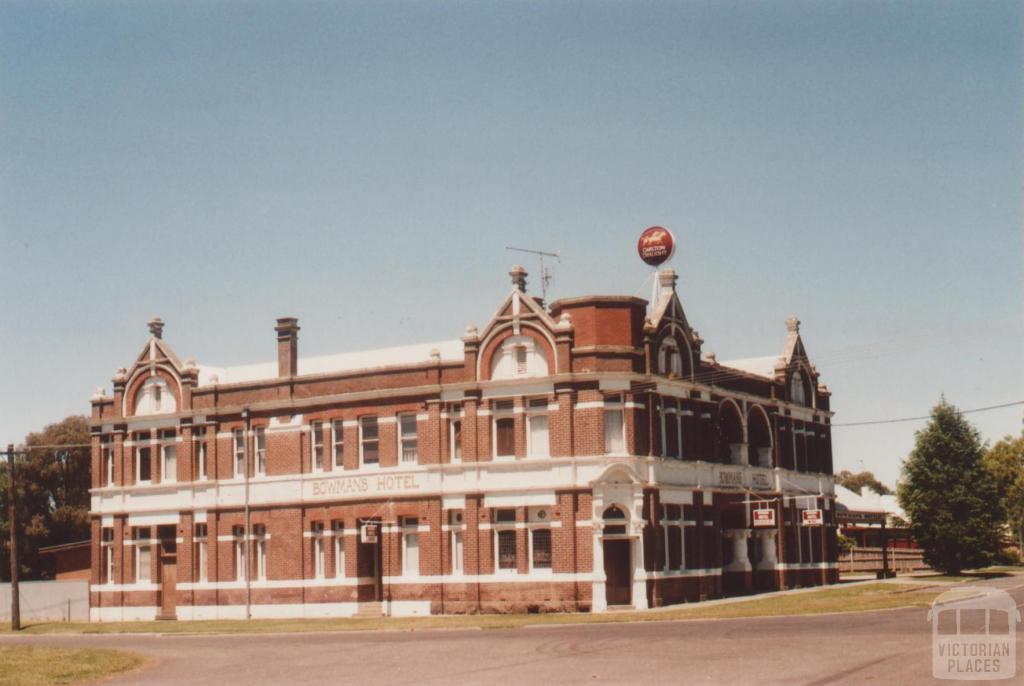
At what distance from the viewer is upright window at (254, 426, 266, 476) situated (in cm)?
5119

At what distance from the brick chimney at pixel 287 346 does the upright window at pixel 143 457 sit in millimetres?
6978

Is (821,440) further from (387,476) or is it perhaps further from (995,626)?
(995,626)

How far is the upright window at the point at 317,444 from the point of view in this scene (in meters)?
49.8

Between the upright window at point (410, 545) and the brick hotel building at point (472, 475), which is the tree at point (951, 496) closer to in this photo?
the brick hotel building at point (472, 475)

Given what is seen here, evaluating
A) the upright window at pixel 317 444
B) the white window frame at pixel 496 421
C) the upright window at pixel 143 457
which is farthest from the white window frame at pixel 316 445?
the upright window at pixel 143 457

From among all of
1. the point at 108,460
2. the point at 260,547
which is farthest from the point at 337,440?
the point at 108,460

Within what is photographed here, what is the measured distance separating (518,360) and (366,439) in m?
7.51

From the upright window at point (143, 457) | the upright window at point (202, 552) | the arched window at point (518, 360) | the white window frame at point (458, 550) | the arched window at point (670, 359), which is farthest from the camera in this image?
the upright window at point (143, 457)

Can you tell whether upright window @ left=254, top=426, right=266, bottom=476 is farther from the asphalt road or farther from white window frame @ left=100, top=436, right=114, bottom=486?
the asphalt road

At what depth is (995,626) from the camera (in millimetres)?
27750

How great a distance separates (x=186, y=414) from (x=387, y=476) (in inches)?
419

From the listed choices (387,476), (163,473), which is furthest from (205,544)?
(387,476)

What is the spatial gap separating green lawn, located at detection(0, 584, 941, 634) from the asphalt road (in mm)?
2523

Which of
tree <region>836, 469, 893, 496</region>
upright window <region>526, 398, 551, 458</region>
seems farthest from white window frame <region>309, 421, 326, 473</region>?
tree <region>836, 469, 893, 496</region>
